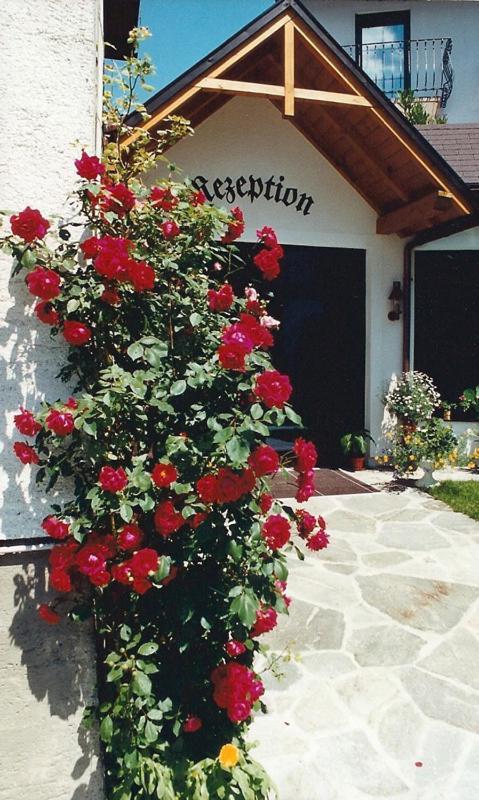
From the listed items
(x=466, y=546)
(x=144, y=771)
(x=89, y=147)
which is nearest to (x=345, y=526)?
(x=466, y=546)

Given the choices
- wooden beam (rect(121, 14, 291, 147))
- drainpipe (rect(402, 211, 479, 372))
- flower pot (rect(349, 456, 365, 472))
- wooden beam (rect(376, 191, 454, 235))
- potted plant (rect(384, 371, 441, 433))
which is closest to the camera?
wooden beam (rect(121, 14, 291, 147))

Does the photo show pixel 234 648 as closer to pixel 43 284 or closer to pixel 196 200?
pixel 43 284

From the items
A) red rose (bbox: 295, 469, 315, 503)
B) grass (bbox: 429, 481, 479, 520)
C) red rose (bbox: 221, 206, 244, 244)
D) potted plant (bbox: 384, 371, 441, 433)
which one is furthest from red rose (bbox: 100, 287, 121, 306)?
potted plant (bbox: 384, 371, 441, 433)

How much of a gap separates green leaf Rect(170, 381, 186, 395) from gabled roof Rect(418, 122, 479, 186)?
6.63 metres

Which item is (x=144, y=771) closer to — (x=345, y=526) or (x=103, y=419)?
(x=103, y=419)

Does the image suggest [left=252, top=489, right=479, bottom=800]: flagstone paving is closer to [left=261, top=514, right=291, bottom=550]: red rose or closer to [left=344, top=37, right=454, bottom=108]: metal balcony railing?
[left=261, top=514, right=291, bottom=550]: red rose

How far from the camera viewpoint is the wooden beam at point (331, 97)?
5.56m

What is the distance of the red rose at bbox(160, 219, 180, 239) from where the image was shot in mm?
2154

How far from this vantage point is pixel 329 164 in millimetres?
7402

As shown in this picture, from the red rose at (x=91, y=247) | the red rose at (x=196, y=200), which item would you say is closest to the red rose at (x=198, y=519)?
the red rose at (x=91, y=247)

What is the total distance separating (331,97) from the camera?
18.7 feet

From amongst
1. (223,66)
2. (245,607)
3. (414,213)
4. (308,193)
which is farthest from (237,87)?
(245,607)

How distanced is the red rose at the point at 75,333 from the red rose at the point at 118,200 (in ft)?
1.56

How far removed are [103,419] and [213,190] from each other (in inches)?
228
